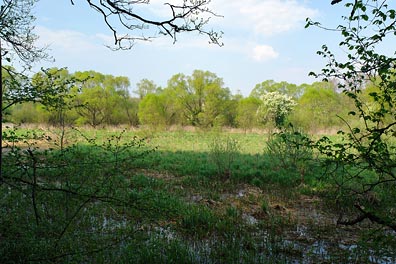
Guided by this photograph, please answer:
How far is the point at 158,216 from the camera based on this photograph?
436cm

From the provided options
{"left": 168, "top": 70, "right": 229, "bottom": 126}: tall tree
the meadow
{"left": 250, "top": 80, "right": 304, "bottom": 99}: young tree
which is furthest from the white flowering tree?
the meadow

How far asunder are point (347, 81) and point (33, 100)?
459 cm

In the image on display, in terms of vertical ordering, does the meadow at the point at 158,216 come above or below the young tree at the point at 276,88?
below

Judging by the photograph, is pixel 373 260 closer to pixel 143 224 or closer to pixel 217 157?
pixel 143 224

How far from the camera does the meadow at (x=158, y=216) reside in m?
4.27

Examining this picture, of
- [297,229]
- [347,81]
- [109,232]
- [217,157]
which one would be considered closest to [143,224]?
[109,232]

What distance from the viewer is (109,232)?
262 inches

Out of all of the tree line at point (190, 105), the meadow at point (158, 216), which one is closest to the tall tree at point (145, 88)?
the tree line at point (190, 105)

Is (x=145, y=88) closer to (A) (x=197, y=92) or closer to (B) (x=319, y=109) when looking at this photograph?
(A) (x=197, y=92)

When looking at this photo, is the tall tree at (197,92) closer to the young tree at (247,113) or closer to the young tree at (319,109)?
the young tree at (247,113)

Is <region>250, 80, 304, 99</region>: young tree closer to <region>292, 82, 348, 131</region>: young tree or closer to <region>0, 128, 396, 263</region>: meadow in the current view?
<region>292, 82, 348, 131</region>: young tree

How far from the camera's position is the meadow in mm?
4273

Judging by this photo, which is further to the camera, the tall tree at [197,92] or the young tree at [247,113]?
the tall tree at [197,92]

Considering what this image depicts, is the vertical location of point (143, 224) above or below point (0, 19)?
below
